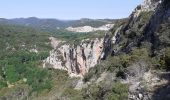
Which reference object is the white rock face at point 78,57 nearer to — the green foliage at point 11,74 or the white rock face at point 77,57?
the white rock face at point 77,57

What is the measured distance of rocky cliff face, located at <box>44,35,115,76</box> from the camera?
8012 cm

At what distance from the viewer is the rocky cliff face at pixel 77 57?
263ft

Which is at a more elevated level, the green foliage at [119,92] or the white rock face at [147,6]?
the white rock face at [147,6]

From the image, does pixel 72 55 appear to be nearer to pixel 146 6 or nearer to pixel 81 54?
pixel 81 54

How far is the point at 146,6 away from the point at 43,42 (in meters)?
154

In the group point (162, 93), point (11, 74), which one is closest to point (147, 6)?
point (162, 93)

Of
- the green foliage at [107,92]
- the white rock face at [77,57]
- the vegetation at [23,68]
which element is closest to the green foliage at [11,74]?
the vegetation at [23,68]

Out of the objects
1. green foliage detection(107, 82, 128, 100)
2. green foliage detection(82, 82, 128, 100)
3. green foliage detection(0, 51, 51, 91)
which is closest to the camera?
green foliage detection(107, 82, 128, 100)

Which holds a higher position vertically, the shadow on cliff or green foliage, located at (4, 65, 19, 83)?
the shadow on cliff

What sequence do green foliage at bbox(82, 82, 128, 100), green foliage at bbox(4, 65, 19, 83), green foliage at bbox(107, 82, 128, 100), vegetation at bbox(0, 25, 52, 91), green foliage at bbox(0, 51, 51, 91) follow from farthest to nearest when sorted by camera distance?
green foliage at bbox(4, 65, 19, 83), vegetation at bbox(0, 25, 52, 91), green foliage at bbox(0, 51, 51, 91), green foliage at bbox(82, 82, 128, 100), green foliage at bbox(107, 82, 128, 100)

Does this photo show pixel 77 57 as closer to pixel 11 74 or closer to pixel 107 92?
pixel 11 74

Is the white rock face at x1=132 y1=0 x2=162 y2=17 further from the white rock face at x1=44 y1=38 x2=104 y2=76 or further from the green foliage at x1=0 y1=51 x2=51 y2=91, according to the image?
the green foliage at x1=0 y1=51 x2=51 y2=91

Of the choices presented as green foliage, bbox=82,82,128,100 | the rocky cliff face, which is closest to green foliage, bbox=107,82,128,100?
green foliage, bbox=82,82,128,100

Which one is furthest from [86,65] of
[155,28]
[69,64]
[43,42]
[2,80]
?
[43,42]
